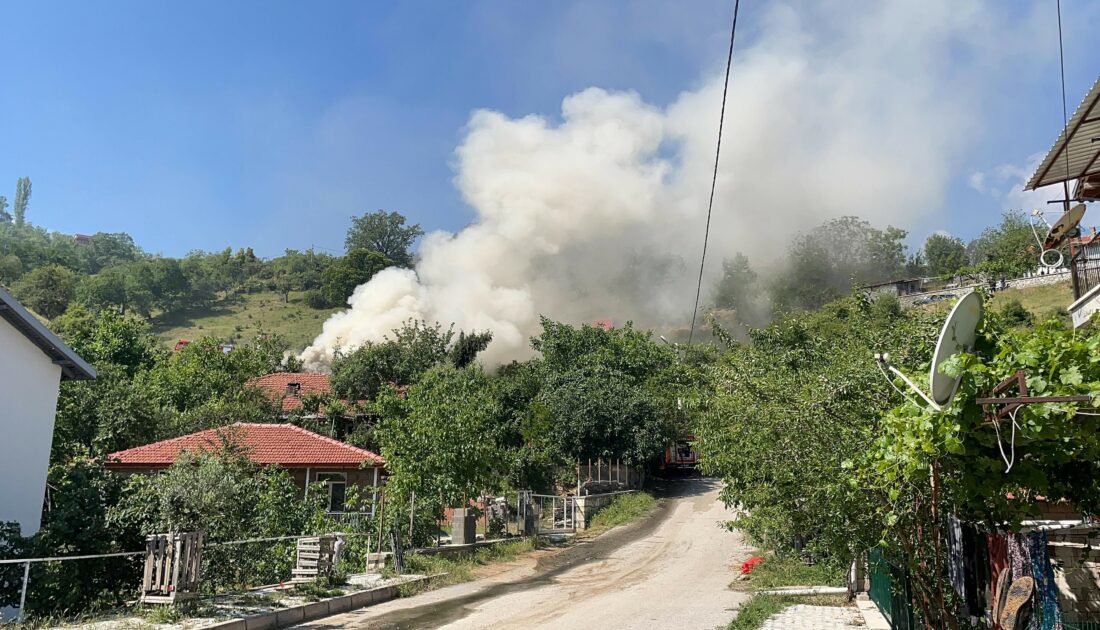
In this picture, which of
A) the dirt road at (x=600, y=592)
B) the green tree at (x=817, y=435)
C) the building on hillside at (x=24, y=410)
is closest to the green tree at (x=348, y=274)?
the dirt road at (x=600, y=592)

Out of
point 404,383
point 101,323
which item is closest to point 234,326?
point 101,323

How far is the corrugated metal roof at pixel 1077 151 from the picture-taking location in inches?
358

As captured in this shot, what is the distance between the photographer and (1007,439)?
5180 millimetres

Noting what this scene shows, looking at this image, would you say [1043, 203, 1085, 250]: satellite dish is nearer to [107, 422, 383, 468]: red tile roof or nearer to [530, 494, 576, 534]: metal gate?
[107, 422, 383, 468]: red tile roof

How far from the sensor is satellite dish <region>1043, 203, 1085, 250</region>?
10977mm

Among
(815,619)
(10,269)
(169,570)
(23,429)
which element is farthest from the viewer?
(10,269)

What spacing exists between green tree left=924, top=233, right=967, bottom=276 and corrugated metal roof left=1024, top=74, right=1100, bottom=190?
248 feet

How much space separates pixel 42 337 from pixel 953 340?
1542 cm

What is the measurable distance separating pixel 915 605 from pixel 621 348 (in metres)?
38.7

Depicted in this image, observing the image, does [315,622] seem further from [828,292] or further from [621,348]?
[828,292]

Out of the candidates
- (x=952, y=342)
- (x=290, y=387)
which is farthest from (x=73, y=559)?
(x=290, y=387)

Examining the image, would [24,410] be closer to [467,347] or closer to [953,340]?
[953,340]

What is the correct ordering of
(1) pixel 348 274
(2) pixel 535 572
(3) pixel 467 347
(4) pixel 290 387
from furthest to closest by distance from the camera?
(1) pixel 348 274 → (3) pixel 467 347 → (4) pixel 290 387 → (2) pixel 535 572

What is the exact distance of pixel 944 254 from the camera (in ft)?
293
